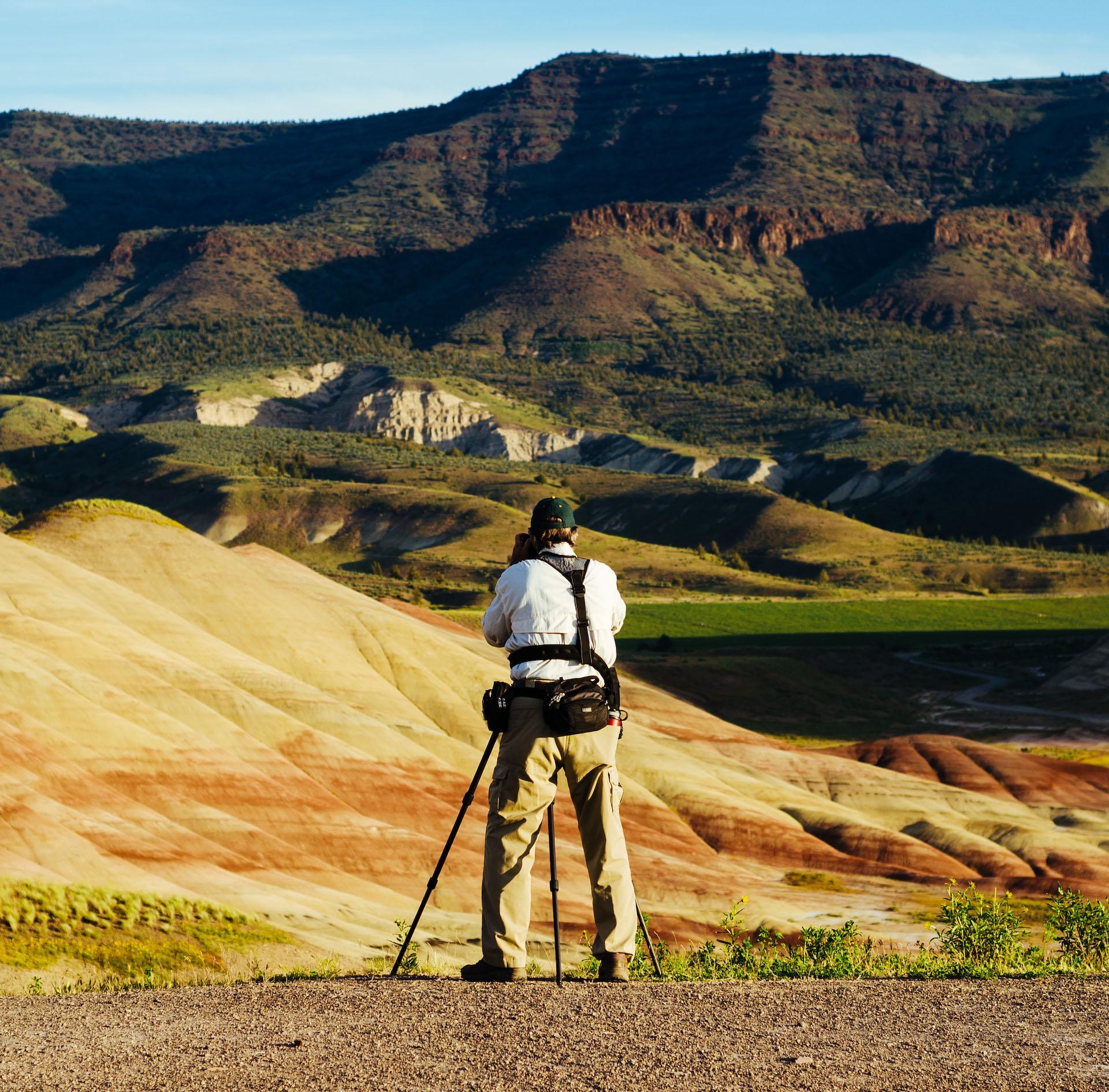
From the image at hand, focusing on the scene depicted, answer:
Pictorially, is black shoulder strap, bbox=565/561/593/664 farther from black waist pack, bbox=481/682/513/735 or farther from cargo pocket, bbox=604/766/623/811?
cargo pocket, bbox=604/766/623/811

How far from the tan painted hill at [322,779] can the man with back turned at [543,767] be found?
31.4ft

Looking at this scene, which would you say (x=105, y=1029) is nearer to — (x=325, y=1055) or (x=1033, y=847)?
(x=325, y=1055)

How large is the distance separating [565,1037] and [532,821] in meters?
1.89

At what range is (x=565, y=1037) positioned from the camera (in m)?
9.46

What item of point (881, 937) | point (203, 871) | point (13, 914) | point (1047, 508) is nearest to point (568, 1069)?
point (13, 914)

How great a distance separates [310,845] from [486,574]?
333 ft

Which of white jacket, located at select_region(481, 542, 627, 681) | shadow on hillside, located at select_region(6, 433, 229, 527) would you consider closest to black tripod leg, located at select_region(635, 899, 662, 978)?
white jacket, located at select_region(481, 542, 627, 681)

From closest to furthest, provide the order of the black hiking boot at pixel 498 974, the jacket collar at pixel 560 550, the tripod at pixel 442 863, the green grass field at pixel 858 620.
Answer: the tripod at pixel 442 863, the black hiking boot at pixel 498 974, the jacket collar at pixel 560 550, the green grass field at pixel 858 620

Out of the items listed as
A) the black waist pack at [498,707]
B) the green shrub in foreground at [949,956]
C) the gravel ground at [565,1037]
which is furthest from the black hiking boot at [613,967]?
the black waist pack at [498,707]

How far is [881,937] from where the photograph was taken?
33.3 meters

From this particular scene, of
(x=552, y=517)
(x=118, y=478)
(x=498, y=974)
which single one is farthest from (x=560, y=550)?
(x=118, y=478)

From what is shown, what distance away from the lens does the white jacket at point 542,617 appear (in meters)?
11.1

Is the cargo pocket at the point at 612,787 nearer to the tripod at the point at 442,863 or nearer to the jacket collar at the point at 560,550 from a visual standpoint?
the tripod at the point at 442,863

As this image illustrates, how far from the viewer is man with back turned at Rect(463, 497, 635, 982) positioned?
1099 cm
